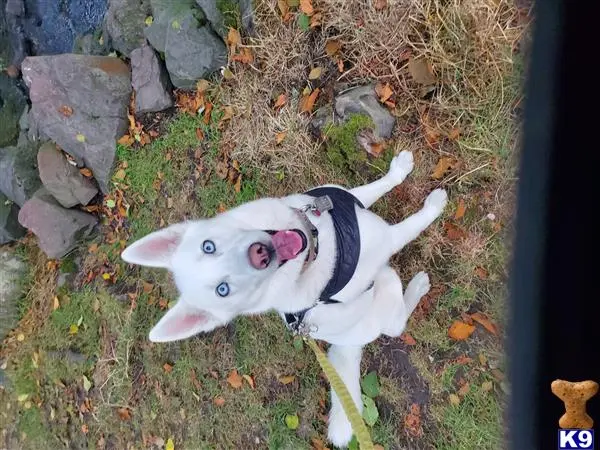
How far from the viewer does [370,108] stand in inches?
136

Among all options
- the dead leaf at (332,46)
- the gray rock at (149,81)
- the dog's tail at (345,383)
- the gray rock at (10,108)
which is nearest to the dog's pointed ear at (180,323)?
the dog's tail at (345,383)

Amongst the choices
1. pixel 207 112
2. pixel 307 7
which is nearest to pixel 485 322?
pixel 307 7

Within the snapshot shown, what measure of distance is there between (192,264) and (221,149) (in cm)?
208

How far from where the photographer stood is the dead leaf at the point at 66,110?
202 inches

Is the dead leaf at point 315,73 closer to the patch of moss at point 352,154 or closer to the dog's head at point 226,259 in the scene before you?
the patch of moss at point 352,154

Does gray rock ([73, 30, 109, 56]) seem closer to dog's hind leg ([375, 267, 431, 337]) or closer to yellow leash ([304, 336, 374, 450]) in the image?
dog's hind leg ([375, 267, 431, 337])

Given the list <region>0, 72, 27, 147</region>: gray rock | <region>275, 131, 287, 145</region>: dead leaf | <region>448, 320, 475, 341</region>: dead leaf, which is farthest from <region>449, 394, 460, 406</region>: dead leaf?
<region>0, 72, 27, 147</region>: gray rock

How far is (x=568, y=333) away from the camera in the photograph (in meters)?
1.21

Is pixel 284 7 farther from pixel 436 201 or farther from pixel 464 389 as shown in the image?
pixel 464 389

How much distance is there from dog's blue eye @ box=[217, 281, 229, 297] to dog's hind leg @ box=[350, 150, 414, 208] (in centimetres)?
119

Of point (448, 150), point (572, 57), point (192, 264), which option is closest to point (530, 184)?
point (572, 57)

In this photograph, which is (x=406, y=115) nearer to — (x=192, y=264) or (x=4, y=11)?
(x=192, y=264)

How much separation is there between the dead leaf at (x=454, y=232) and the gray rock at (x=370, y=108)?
2.34ft

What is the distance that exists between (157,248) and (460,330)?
1921 millimetres
